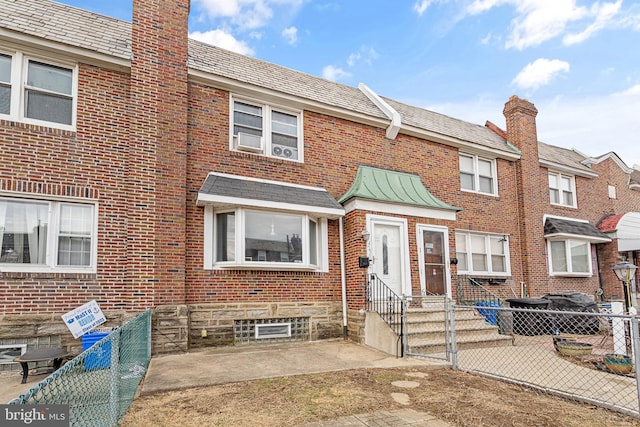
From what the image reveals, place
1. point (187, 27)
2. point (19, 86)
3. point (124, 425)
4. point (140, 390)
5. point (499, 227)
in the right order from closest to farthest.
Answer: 1. point (124, 425)
2. point (140, 390)
3. point (19, 86)
4. point (187, 27)
5. point (499, 227)

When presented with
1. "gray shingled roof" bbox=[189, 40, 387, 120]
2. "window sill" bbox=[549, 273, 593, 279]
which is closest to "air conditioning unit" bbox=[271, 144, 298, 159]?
"gray shingled roof" bbox=[189, 40, 387, 120]

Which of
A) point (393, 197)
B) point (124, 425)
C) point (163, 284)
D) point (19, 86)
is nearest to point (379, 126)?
point (393, 197)

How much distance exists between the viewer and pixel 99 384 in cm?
404

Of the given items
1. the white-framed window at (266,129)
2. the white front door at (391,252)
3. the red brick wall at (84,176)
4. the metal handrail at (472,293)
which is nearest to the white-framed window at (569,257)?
the metal handrail at (472,293)

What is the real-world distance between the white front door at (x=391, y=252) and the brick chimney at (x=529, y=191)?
6009mm

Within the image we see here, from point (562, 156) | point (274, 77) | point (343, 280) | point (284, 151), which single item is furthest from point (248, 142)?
point (562, 156)

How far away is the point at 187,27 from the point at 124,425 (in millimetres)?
8060

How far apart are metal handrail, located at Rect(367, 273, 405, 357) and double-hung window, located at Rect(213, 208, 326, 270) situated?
1.47 metres

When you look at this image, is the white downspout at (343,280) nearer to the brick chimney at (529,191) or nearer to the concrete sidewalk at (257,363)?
the concrete sidewalk at (257,363)

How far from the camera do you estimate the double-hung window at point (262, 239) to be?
27.9 ft

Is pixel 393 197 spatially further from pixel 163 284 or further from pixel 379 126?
pixel 163 284

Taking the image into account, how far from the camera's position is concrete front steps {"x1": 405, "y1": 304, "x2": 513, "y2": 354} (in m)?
7.90

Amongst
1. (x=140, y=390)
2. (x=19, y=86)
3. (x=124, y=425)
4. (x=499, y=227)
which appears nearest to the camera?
(x=124, y=425)

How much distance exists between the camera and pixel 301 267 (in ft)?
29.8
